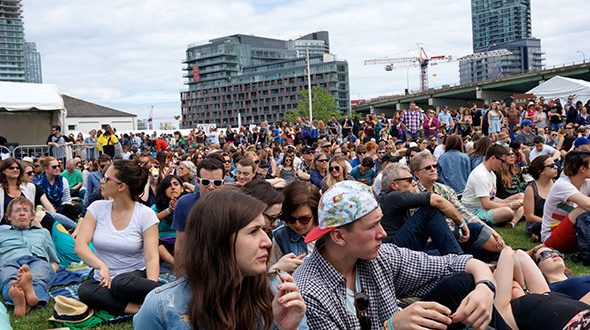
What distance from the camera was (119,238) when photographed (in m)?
5.30

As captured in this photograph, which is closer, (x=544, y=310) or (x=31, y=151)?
(x=544, y=310)

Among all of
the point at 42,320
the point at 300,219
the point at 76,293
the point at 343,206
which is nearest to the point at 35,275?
the point at 76,293

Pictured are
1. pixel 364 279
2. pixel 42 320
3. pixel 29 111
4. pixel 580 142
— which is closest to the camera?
pixel 364 279

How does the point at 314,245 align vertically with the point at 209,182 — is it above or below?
below

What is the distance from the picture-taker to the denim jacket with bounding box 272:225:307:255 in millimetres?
4746

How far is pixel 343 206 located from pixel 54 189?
8500 mm

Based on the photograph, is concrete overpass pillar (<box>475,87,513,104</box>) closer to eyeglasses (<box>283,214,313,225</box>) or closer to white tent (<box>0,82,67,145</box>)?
white tent (<box>0,82,67,145</box>)

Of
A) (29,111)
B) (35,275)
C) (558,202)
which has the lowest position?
(35,275)

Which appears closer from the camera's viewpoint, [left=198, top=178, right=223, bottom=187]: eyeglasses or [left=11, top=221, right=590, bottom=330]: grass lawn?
[left=11, top=221, right=590, bottom=330]: grass lawn

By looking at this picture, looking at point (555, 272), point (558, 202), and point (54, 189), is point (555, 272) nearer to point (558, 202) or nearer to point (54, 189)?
point (558, 202)

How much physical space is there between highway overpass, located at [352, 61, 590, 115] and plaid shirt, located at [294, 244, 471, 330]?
2580 inches

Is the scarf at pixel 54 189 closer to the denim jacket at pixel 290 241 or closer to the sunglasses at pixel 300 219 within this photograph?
the denim jacket at pixel 290 241

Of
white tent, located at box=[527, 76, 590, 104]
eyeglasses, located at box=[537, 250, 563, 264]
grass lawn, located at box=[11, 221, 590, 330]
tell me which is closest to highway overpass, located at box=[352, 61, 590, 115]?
white tent, located at box=[527, 76, 590, 104]

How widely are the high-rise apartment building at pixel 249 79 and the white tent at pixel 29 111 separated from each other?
115748 mm
